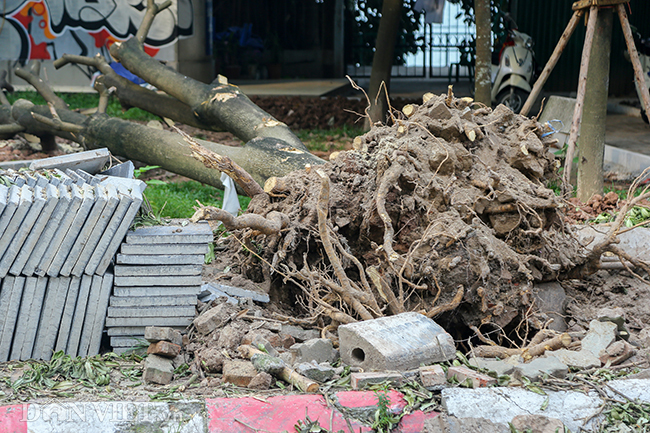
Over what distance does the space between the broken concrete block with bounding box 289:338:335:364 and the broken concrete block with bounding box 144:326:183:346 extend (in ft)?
2.05

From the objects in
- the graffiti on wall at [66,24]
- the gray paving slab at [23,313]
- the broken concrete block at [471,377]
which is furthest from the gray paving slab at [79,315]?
the graffiti on wall at [66,24]

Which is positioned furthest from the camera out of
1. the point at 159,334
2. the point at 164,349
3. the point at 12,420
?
the point at 159,334

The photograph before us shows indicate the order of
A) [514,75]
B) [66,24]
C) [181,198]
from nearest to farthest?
1. [181,198]
2. [514,75]
3. [66,24]

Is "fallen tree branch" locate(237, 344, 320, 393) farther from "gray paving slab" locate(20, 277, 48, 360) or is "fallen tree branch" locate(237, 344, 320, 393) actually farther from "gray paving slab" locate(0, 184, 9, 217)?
"gray paving slab" locate(0, 184, 9, 217)

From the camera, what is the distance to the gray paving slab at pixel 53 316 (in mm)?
3256

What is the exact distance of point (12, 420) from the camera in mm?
2516

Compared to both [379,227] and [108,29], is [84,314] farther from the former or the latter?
[108,29]

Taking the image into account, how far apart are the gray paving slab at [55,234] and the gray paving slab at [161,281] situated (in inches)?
14.1

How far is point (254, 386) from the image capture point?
9.27 ft

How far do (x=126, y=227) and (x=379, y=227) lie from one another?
1.55 m

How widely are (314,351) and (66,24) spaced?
1473cm

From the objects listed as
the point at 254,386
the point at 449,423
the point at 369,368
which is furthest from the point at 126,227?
the point at 449,423

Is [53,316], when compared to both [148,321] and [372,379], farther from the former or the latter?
[372,379]

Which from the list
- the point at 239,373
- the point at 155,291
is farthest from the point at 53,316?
the point at 239,373
